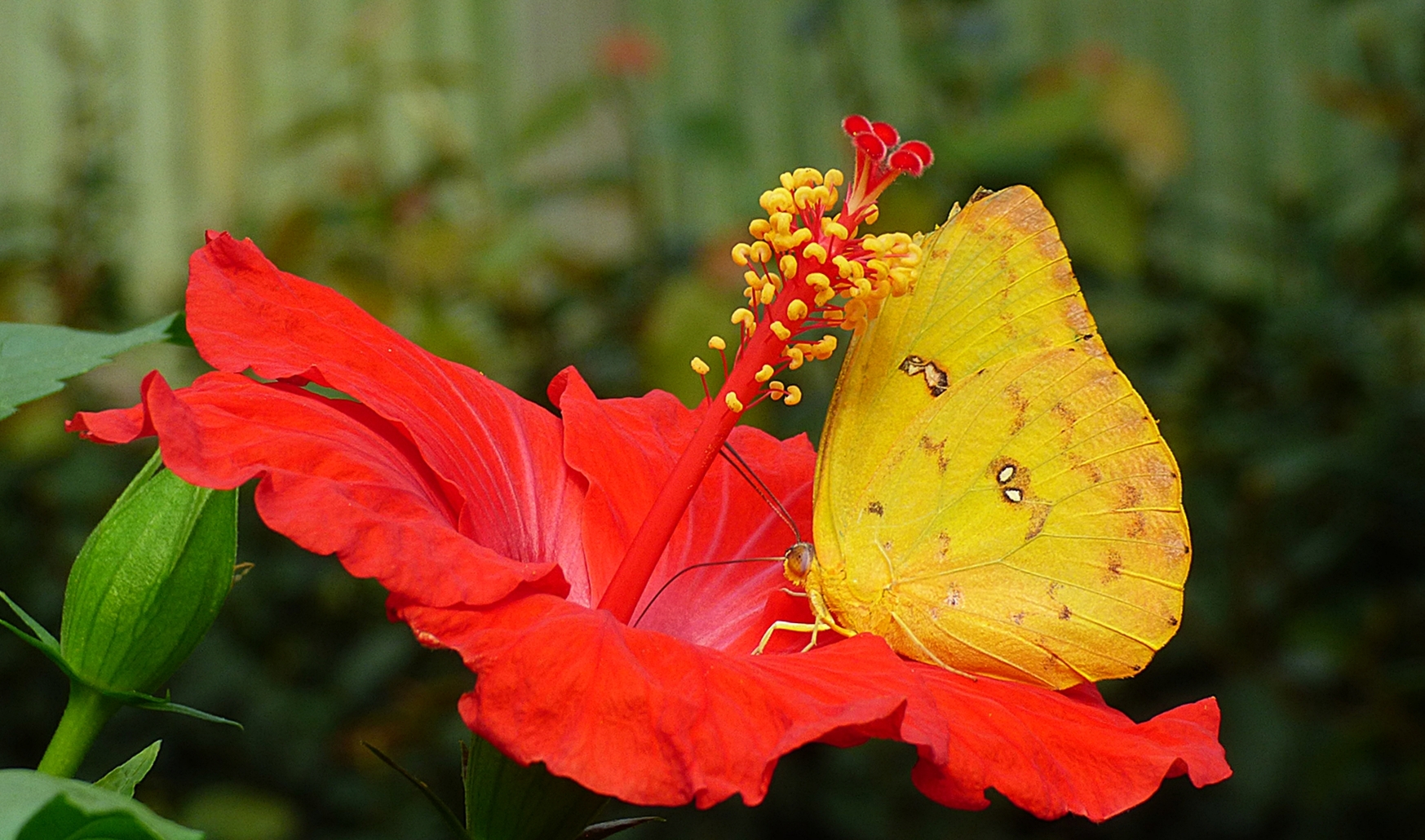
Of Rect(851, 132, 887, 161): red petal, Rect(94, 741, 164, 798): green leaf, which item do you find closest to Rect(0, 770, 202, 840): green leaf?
Rect(94, 741, 164, 798): green leaf

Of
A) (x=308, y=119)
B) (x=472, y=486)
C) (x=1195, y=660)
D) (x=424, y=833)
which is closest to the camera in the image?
(x=472, y=486)

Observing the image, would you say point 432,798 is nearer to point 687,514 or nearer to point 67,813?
point 67,813

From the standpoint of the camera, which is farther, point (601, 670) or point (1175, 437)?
point (1175, 437)

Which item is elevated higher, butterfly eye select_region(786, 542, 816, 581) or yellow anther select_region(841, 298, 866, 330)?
yellow anther select_region(841, 298, 866, 330)

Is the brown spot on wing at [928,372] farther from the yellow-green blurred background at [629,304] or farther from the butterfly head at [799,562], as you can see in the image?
the yellow-green blurred background at [629,304]

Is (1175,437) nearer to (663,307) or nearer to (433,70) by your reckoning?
(663,307)

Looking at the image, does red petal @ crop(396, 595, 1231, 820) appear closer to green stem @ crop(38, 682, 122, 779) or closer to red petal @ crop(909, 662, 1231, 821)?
red petal @ crop(909, 662, 1231, 821)

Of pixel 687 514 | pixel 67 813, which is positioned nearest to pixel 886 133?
pixel 687 514

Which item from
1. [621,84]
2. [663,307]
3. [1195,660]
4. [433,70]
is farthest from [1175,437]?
[433,70]
